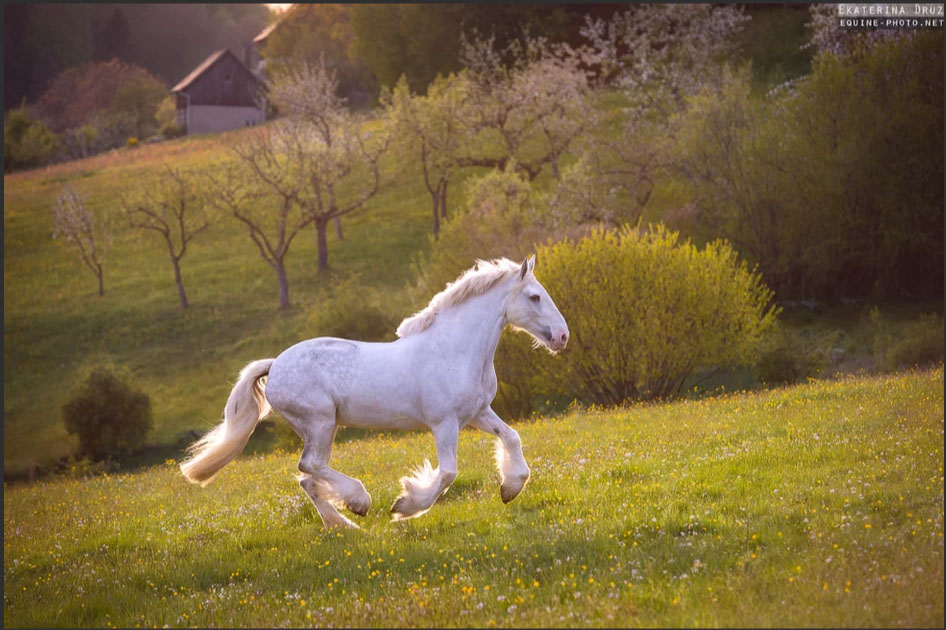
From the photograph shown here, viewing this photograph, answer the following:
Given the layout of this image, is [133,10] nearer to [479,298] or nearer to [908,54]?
[908,54]

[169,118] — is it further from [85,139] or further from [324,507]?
[324,507]

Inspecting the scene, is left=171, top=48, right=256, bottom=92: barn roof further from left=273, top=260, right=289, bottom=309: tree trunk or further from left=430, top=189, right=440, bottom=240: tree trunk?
left=273, top=260, right=289, bottom=309: tree trunk

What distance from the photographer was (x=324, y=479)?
30.2ft

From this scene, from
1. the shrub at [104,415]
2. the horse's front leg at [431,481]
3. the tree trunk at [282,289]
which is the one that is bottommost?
the shrub at [104,415]

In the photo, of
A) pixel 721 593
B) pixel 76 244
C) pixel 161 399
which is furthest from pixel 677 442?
pixel 76 244

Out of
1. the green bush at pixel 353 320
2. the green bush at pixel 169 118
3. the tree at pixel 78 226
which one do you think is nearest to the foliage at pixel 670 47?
the green bush at pixel 353 320

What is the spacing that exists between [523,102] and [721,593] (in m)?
46.8

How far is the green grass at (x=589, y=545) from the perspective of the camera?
638 cm

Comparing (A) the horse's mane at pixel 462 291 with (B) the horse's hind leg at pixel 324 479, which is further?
(A) the horse's mane at pixel 462 291

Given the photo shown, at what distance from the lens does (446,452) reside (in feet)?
29.2

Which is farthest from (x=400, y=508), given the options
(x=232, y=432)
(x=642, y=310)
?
(x=642, y=310)

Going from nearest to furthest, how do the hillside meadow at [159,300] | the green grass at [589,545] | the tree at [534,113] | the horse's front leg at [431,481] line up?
the green grass at [589,545]
the horse's front leg at [431,481]
the hillside meadow at [159,300]
the tree at [534,113]

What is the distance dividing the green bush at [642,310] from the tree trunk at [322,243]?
28.3 m

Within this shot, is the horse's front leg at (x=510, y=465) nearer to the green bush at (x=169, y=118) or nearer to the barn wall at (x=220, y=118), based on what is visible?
the barn wall at (x=220, y=118)
